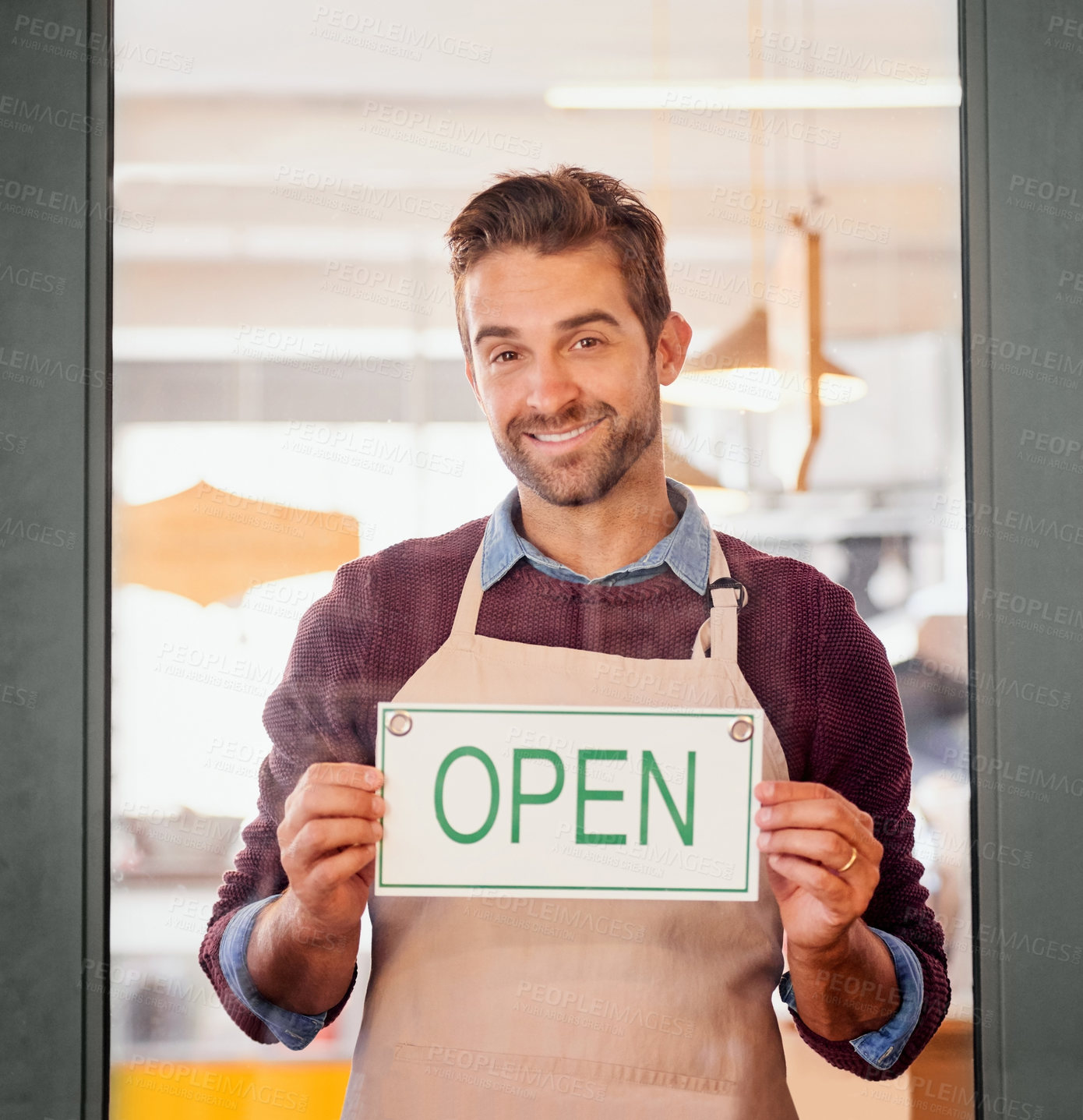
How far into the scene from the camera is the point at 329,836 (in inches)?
47.9

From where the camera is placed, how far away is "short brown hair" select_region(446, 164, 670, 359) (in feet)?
4.25

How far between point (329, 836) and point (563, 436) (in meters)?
0.54

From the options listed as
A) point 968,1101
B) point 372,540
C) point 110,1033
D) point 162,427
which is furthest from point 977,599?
point 110,1033

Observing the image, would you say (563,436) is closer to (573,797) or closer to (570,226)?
(570,226)

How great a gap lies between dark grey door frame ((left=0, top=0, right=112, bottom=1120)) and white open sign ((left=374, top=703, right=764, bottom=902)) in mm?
416

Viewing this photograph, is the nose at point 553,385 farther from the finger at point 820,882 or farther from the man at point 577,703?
the finger at point 820,882

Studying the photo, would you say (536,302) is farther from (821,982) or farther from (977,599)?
(821,982)

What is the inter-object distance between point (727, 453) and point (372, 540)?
455 mm

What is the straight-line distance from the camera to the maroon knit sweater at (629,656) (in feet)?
4.20

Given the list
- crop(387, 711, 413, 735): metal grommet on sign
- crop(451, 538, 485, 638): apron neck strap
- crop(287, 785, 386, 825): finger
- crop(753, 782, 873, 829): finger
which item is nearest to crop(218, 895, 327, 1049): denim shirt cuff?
crop(287, 785, 386, 825): finger

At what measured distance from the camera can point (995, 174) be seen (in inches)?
54.0

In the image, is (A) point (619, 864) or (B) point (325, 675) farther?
(B) point (325, 675)

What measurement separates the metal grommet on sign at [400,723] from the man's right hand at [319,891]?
0.17 ft

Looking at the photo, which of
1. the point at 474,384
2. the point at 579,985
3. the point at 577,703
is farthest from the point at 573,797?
the point at 474,384
